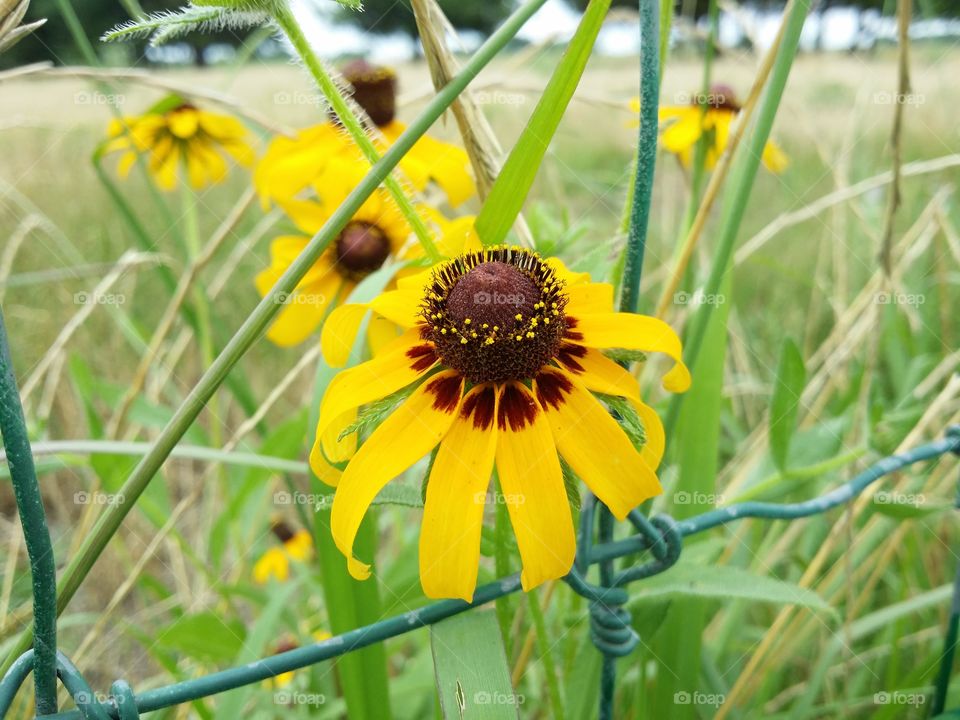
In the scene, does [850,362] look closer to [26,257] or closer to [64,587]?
[64,587]

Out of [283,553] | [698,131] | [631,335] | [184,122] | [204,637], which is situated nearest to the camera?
[631,335]

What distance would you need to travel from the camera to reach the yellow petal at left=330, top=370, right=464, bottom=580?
1.82ft

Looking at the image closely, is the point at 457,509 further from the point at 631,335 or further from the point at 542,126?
the point at 542,126

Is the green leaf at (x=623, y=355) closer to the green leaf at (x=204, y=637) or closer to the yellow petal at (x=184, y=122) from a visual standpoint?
the green leaf at (x=204, y=637)

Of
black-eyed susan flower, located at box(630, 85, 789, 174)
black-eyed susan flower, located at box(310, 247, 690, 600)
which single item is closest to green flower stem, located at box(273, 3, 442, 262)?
black-eyed susan flower, located at box(310, 247, 690, 600)

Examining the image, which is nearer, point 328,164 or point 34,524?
point 34,524

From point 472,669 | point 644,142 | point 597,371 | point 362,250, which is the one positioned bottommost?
point 472,669

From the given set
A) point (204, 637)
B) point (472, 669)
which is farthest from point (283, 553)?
point (472, 669)

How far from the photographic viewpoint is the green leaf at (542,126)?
0.56m

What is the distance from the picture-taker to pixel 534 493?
55 cm

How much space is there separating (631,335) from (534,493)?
145 mm

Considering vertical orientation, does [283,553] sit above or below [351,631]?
above

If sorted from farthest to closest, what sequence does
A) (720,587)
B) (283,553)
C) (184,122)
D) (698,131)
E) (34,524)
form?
(283,553), (184,122), (698,131), (720,587), (34,524)

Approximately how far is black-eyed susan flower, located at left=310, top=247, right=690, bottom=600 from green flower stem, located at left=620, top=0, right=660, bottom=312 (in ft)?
0.11
